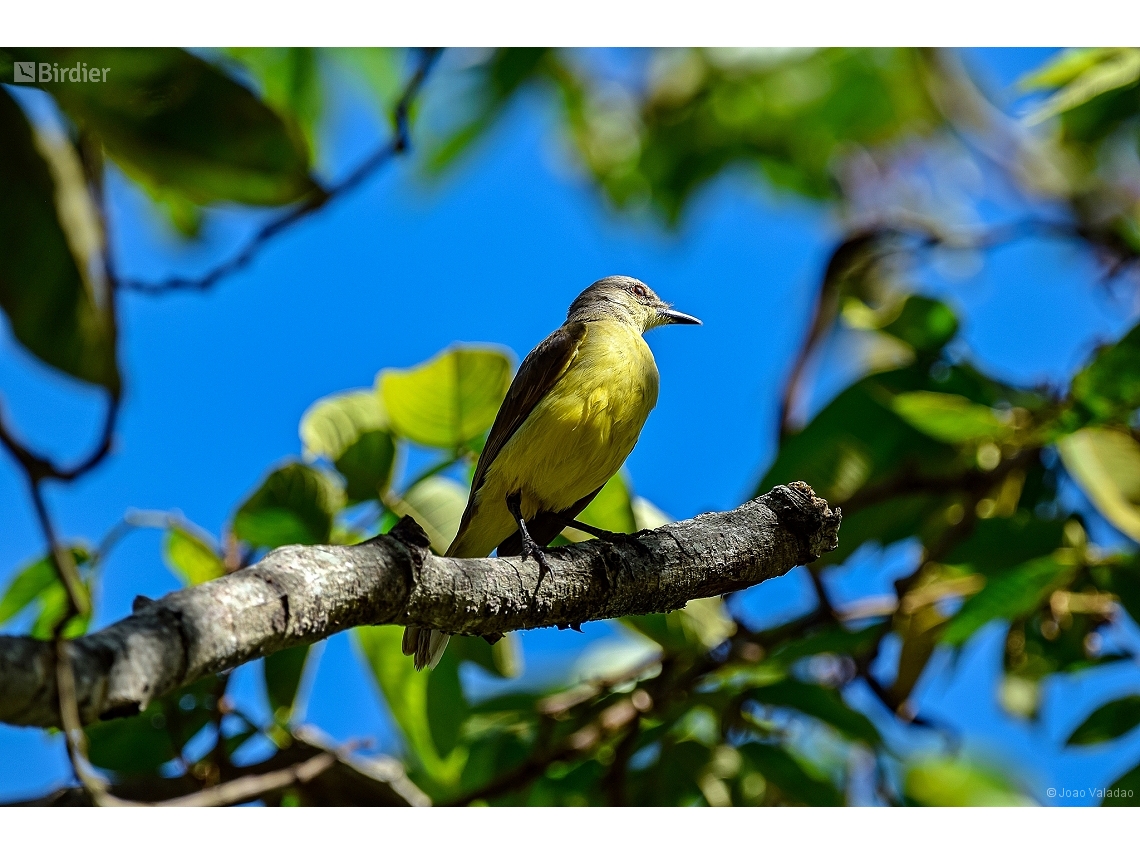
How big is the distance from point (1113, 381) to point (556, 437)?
158 cm

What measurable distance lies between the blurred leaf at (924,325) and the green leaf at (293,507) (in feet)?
6.29

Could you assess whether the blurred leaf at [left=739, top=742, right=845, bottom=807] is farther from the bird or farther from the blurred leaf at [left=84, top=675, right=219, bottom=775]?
the blurred leaf at [left=84, top=675, right=219, bottom=775]

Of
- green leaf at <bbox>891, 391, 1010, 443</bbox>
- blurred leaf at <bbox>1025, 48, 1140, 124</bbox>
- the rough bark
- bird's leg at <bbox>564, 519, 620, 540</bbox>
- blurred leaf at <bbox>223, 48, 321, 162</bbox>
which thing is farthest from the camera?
blurred leaf at <bbox>223, 48, 321, 162</bbox>

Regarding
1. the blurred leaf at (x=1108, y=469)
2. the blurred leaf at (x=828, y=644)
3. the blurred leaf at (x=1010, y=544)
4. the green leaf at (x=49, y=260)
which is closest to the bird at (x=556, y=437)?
the blurred leaf at (x=828, y=644)

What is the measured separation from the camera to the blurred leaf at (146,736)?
3.01m

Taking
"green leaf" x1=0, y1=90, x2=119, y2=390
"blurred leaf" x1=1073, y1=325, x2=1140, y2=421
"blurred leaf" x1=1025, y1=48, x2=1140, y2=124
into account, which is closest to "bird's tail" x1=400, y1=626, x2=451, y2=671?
"green leaf" x1=0, y1=90, x2=119, y2=390

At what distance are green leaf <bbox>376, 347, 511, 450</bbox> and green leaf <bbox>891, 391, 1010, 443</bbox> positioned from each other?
1.27 meters

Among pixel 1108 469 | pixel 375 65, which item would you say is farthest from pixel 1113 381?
pixel 375 65

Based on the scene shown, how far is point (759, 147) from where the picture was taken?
6.20m

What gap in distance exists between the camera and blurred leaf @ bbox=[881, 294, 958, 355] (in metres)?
3.43

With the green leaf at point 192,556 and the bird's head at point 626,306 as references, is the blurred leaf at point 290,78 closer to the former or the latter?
the bird's head at point 626,306

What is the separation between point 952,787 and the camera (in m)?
4.02

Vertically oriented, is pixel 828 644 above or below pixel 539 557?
below

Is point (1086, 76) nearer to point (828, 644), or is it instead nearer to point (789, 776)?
point (828, 644)
